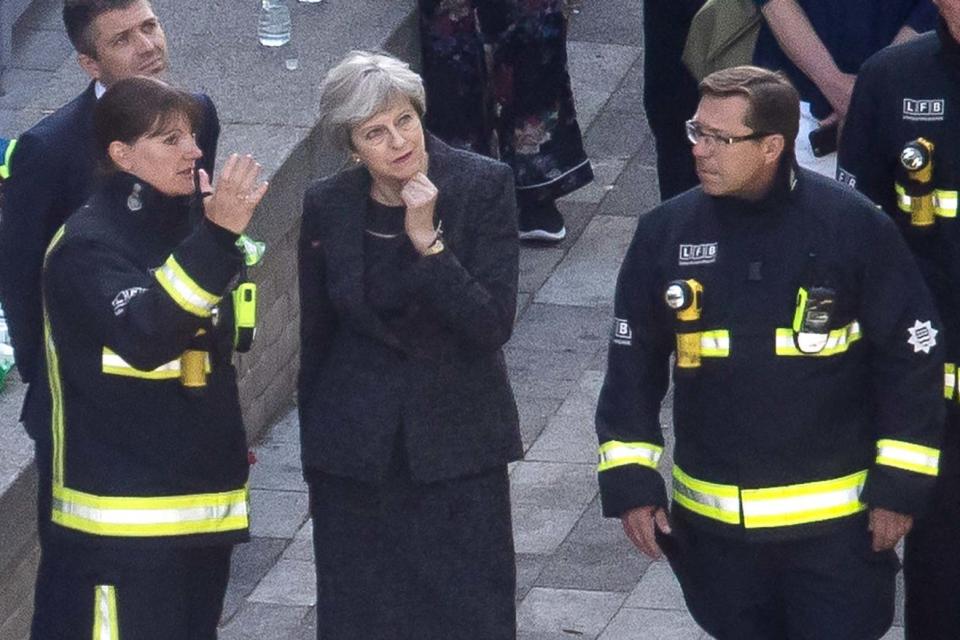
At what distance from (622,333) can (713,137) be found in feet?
1.72

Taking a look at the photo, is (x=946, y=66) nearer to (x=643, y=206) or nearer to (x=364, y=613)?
(x=364, y=613)

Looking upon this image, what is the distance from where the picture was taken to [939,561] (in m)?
6.32

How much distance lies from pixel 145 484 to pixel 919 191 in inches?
78.6

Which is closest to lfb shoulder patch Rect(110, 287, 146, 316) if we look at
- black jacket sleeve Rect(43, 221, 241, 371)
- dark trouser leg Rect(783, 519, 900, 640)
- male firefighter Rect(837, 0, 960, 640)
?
black jacket sleeve Rect(43, 221, 241, 371)

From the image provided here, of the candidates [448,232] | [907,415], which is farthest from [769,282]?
[448,232]

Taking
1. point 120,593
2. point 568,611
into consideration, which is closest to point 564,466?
point 568,611

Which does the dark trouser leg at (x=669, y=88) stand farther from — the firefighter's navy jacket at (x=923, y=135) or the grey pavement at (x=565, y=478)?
the firefighter's navy jacket at (x=923, y=135)

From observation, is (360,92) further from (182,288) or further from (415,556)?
(415,556)

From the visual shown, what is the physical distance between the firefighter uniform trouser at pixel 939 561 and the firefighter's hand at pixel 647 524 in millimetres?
728

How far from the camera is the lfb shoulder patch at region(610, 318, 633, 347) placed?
19.5 ft

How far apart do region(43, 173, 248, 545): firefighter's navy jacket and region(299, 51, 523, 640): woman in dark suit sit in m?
0.30

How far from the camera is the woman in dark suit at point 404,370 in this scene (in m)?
6.01

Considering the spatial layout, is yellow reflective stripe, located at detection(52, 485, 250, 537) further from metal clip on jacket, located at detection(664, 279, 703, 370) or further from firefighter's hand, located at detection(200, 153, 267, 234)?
metal clip on jacket, located at detection(664, 279, 703, 370)

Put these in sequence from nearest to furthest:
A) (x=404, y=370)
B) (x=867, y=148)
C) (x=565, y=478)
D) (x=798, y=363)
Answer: (x=798, y=363) < (x=404, y=370) < (x=867, y=148) < (x=565, y=478)
